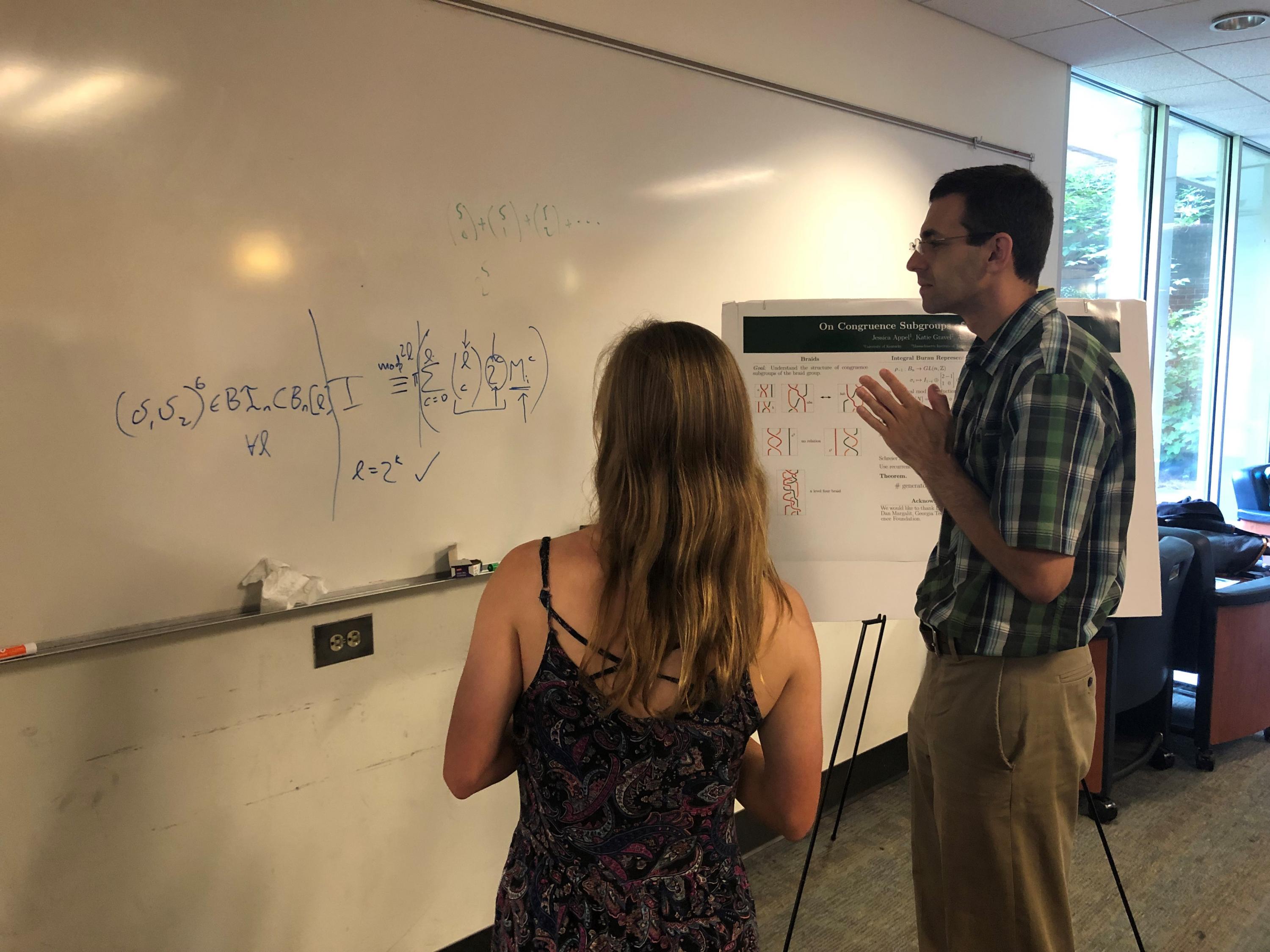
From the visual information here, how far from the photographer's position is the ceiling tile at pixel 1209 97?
14.2 feet

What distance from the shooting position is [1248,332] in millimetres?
5633

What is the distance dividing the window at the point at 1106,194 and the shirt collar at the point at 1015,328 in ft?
8.76

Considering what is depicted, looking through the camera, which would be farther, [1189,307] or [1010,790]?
[1189,307]

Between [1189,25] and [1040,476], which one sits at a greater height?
[1189,25]

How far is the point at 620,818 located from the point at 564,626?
253mm

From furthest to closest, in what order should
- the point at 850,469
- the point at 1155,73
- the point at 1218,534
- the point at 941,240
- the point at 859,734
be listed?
1. the point at 1155,73
2. the point at 1218,534
3. the point at 859,734
4. the point at 850,469
5. the point at 941,240

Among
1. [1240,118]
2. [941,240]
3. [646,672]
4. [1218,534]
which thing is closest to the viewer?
[646,672]

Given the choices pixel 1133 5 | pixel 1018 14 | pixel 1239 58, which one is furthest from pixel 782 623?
pixel 1239 58

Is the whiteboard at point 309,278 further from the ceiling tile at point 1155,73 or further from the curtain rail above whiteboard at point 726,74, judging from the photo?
the ceiling tile at point 1155,73

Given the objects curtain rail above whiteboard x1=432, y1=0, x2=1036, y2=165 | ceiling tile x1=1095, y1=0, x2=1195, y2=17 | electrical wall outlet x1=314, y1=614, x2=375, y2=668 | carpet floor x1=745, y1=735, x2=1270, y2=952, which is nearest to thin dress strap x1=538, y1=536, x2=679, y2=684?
electrical wall outlet x1=314, y1=614, x2=375, y2=668

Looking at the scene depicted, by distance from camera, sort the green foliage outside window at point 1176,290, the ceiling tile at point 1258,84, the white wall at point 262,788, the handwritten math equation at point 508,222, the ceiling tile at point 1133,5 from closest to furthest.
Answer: the white wall at point 262,788, the handwritten math equation at point 508,222, the ceiling tile at point 1133,5, the ceiling tile at point 1258,84, the green foliage outside window at point 1176,290

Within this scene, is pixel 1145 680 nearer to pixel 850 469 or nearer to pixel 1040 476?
pixel 850 469

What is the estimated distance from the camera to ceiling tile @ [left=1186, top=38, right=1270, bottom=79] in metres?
3.69

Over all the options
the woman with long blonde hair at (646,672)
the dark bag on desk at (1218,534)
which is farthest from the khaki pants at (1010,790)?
the dark bag on desk at (1218,534)
